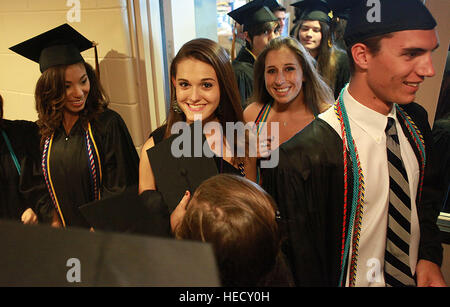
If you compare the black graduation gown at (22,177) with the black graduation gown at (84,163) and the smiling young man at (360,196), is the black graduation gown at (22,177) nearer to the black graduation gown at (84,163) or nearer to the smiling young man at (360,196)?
the black graduation gown at (84,163)

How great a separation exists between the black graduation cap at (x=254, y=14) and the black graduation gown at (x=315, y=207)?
1.37 meters

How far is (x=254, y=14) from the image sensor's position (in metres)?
2.17

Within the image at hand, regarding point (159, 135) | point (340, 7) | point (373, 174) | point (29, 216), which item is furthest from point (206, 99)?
point (29, 216)

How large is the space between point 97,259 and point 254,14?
216 cm

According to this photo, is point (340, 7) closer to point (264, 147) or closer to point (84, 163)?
point (264, 147)

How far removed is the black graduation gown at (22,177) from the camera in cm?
159

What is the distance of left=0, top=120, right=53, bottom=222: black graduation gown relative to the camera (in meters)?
1.59

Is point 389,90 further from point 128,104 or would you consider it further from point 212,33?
point 212,33

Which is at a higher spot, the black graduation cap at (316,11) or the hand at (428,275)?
the black graduation cap at (316,11)

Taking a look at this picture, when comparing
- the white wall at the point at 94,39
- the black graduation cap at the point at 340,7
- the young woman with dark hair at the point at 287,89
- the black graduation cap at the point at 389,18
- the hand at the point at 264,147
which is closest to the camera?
the black graduation cap at the point at 389,18

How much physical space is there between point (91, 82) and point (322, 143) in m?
1.25

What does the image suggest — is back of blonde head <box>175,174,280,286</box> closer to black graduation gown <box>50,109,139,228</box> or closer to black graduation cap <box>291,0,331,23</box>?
black graduation gown <box>50,109,139,228</box>

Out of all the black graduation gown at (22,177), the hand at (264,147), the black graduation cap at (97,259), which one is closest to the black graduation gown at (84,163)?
the black graduation gown at (22,177)
